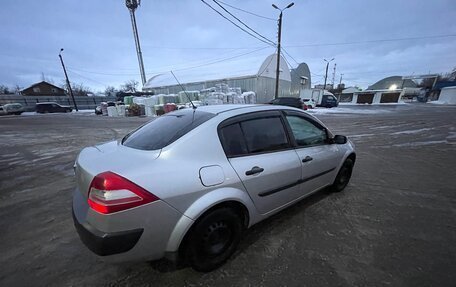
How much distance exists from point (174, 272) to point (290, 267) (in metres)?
1.16

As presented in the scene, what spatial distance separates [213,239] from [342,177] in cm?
270

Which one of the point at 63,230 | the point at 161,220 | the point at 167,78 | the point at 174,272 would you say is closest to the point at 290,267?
the point at 174,272

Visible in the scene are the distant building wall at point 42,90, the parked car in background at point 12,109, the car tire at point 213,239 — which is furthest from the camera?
the distant building wall at point 42,90

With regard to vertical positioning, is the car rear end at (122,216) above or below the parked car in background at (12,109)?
above

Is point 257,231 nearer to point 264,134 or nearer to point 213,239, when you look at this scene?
point 213,239

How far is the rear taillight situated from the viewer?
152 cm

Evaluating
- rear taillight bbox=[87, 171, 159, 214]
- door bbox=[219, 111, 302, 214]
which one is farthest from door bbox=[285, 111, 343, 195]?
rear taillight bbox=[87, 171, 159, 214]

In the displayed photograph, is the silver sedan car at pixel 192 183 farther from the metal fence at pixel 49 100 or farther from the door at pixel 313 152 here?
the metal fence at pixel 49 100

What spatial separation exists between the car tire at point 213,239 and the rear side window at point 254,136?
62 cm

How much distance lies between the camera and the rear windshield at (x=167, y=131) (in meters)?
2.02

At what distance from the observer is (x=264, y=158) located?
2262 mm

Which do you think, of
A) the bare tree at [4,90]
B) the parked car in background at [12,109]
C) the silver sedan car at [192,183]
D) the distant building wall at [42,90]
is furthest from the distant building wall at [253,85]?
the bare tree at [4,90]

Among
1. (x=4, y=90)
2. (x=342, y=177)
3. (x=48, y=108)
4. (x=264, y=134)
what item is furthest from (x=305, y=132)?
(x=4, y=90)

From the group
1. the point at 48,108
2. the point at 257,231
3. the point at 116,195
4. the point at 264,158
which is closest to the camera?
the point at 116,195
